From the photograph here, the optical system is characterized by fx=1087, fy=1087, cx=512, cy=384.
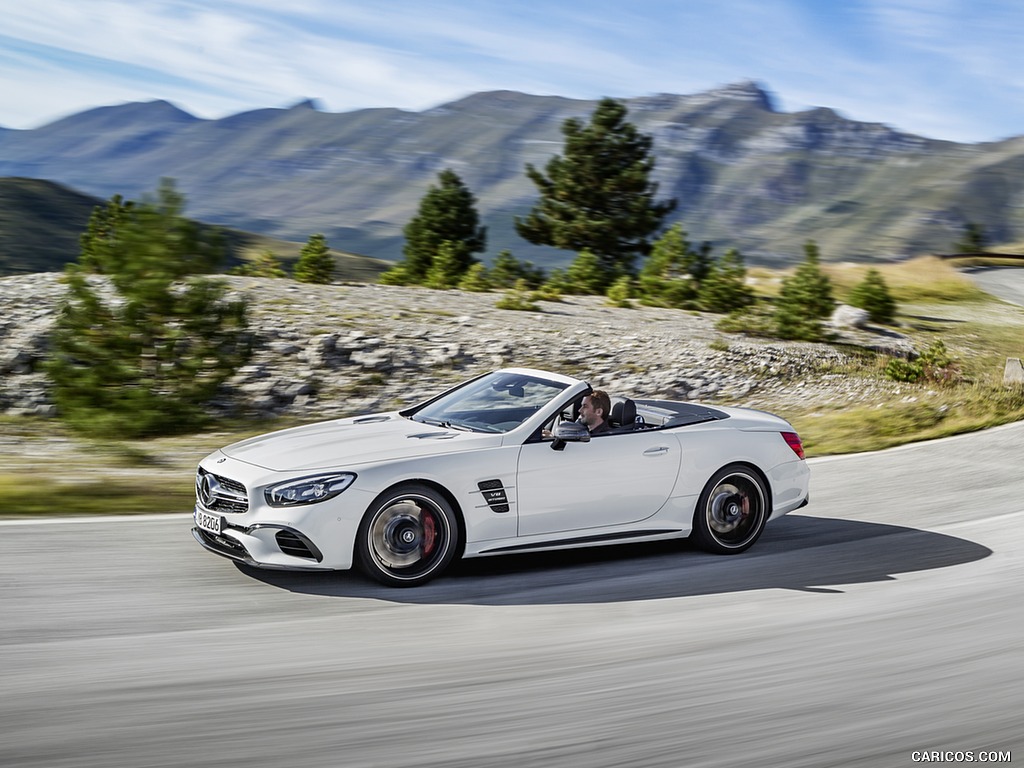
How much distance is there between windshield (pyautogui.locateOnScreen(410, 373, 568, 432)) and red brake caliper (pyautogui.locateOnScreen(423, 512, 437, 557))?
85 cm

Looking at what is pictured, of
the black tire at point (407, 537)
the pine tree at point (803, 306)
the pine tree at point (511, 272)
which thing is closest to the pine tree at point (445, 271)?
the pine tree at point (511, 272)

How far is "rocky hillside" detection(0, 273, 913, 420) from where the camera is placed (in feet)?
61.6

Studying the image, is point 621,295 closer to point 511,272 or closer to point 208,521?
point 511,272

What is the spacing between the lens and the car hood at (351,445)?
647 cm

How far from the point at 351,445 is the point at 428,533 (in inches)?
29.4

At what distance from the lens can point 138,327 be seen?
1401cm

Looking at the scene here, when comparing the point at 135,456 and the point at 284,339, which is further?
the point at 284,339

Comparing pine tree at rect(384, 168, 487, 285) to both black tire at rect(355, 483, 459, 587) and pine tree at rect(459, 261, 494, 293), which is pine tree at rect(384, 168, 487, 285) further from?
black tire at rect(355, 483, 459, 587)

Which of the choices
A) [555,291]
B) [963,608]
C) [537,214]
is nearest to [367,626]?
[963,608]

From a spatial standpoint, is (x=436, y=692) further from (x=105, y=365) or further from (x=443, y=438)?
(x=105, y=365)

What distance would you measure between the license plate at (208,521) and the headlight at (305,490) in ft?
1.45

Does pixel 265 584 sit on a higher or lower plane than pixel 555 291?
lower

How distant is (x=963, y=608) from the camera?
649 centimetres

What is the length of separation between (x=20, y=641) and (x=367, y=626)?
5.53ft
